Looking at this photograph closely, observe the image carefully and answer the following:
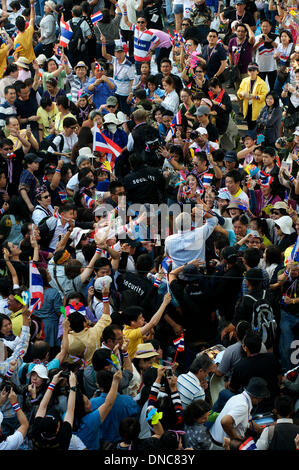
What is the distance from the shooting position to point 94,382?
301 inches

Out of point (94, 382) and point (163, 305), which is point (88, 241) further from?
point (94, 382)

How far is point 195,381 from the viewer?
7.54 metres

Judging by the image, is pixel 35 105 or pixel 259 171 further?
pixel 35 105

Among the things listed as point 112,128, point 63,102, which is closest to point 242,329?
point 112,128

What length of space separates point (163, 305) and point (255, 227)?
1806 mm

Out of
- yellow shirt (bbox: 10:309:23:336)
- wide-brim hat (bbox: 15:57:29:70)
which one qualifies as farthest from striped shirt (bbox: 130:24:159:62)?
yellow shirt (bbox: 10:309:23:336)

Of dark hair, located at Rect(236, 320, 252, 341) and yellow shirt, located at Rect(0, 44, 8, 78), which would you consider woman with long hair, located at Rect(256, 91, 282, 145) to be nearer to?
yellow shirt, located at Rect(0, 44, 8, 78)

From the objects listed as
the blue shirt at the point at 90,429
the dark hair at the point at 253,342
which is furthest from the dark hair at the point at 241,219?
the blue shirt at the point at 90,429

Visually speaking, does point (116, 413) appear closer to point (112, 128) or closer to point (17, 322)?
point (17, 322)

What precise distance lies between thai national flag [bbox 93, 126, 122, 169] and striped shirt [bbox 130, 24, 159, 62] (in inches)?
147

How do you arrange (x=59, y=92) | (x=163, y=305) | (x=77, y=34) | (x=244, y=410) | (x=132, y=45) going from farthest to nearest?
(x=132, y=45)
(x=77, y=34)
(x=59, y=92)
(x=163, y=305)
(x=244, y=410)

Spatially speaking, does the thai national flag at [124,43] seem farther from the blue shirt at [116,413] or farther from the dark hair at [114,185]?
the blue shirt at [116,413]

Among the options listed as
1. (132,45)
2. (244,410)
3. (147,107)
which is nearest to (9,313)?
(244,410)

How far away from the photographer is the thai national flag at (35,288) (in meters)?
8.71
